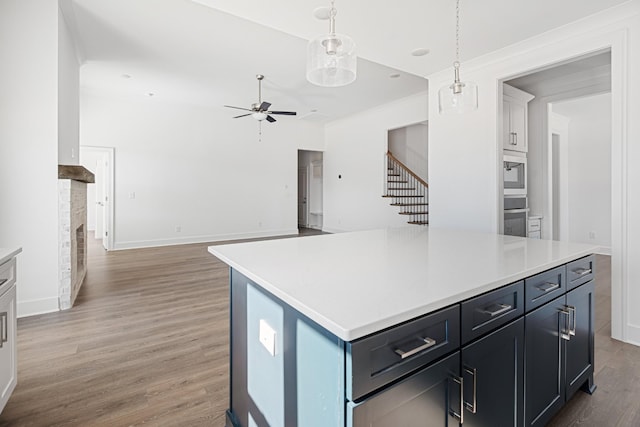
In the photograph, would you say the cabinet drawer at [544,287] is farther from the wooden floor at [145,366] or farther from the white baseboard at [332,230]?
the white baseboard at [332,230]

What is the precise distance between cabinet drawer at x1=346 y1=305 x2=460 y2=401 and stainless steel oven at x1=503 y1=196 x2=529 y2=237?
10.6ft

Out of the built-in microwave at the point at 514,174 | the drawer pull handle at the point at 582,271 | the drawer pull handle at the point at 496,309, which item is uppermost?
the built-in microwave at the point at 514,174

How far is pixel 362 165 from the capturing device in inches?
301

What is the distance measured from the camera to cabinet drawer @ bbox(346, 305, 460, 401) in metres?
0.75

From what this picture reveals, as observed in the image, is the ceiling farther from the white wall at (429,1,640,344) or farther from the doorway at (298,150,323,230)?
the doorway at (298,150,323,230)

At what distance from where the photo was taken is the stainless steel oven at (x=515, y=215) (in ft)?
12.2

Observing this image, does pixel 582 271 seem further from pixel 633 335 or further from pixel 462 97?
pixel 633 335

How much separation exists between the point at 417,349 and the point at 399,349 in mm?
63

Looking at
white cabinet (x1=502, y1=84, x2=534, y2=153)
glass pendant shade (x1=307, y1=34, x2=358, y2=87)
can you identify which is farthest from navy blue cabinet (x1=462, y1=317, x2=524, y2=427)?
white cabinet (x1=502, y1=84, x2=534, y2=153)

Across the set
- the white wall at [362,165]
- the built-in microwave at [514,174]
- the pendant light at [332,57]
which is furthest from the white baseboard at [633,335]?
the white wall at [362,165]

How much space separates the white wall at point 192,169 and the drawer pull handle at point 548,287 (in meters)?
6.83

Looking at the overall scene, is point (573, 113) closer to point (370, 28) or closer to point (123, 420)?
point (370, 28)

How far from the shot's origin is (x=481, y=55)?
3486 millimetres

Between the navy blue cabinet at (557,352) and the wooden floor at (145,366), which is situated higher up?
the navy blue cabinet at (557,352)
